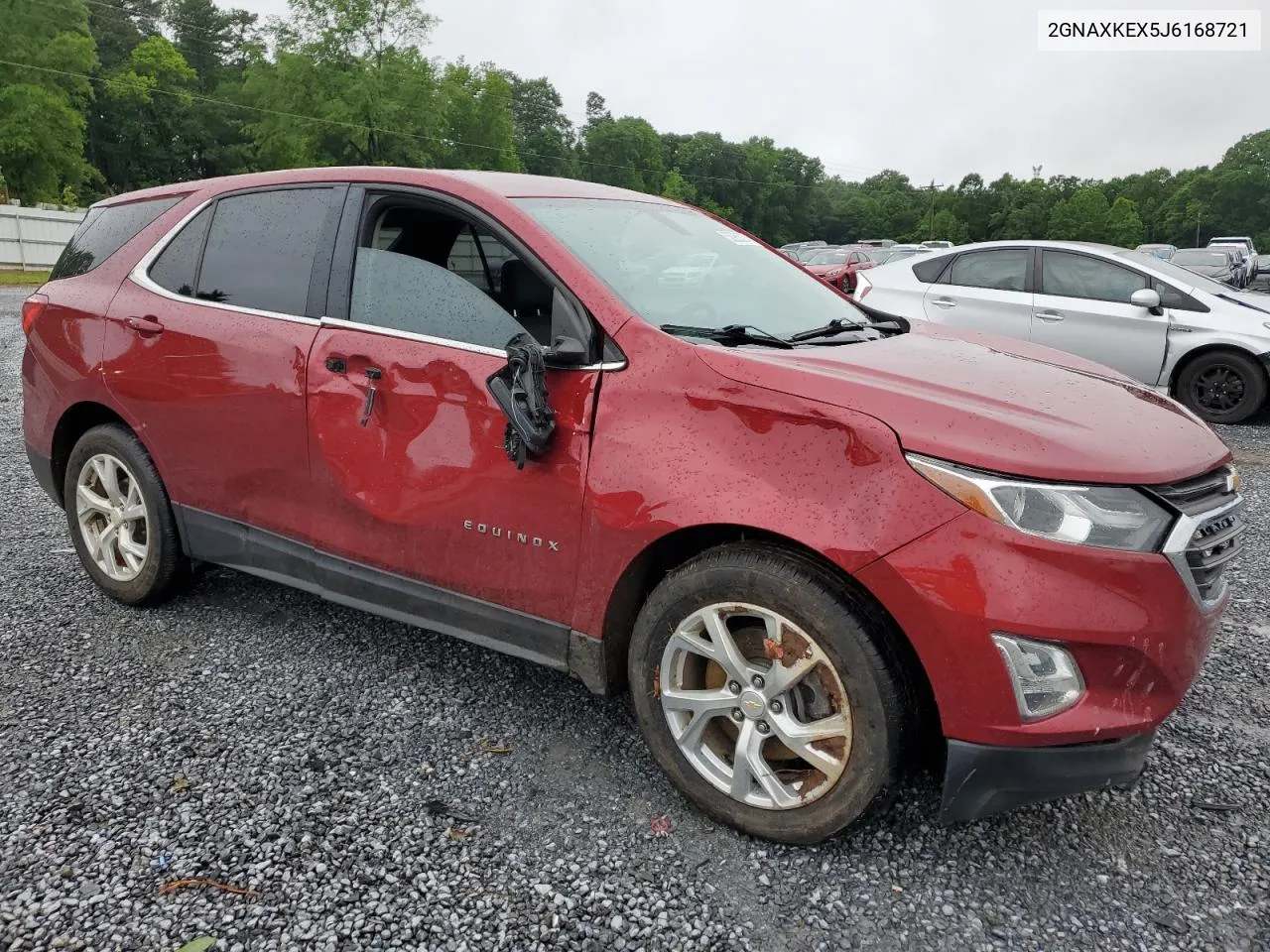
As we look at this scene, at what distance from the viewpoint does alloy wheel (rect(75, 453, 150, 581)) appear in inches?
152

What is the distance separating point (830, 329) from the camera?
3.09 m

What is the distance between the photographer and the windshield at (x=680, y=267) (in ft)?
9.22

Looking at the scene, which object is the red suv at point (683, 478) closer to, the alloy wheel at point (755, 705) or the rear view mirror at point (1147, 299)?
the alloy wheel at point (755, 705)

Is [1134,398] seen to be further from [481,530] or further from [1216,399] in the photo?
[1216,399]

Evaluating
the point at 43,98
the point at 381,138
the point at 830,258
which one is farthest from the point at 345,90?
the point at 830,258

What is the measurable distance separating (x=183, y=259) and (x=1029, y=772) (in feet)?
11.3

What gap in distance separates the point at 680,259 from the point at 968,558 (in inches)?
58.6

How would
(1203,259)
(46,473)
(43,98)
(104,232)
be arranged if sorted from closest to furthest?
1. (104,232)
2. (46,473)
3. (1203,259)
4. (43,98)

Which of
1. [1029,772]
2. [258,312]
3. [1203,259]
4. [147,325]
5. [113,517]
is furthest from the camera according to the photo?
[1203,259]

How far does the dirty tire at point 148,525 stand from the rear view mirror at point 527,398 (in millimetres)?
1900

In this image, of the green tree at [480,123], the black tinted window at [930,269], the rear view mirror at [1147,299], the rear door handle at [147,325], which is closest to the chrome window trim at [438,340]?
the rear door handle at [147,325]

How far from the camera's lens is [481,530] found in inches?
111

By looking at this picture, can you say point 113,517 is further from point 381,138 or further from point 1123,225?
point 1123,225

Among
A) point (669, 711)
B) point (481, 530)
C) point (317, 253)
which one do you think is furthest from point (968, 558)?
point (317, 253)
